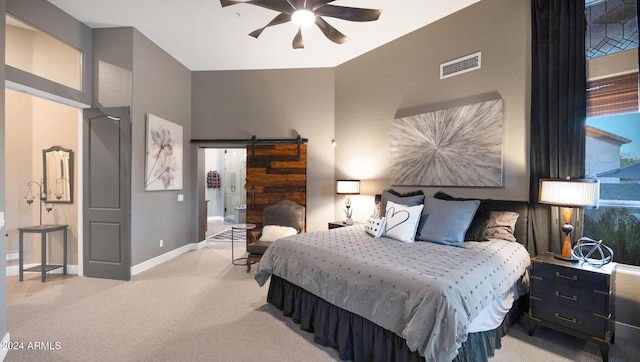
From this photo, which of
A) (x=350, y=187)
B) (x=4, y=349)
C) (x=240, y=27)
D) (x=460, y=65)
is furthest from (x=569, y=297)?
(x=240, y=27)

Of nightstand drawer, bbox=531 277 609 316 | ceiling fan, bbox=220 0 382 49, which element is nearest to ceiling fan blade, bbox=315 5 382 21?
ceiling fan, bbox=220 0 382 49

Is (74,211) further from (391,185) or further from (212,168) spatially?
(212,168)

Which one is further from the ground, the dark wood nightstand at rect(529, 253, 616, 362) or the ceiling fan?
the ceiling fan

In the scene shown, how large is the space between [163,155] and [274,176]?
6.04 ft

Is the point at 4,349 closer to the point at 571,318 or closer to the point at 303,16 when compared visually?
the point at 303,16

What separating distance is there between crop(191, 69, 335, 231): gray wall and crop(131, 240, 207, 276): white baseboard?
2108 millimetres

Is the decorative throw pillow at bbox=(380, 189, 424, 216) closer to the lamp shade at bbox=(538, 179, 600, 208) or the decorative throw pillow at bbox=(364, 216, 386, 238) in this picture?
the decorative throw pillow at bbox=(364, 216, 386, 238)

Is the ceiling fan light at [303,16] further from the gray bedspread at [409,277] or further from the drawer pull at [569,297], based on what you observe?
the drawer pull at [569,297]

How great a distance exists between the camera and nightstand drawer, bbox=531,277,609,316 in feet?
6.95

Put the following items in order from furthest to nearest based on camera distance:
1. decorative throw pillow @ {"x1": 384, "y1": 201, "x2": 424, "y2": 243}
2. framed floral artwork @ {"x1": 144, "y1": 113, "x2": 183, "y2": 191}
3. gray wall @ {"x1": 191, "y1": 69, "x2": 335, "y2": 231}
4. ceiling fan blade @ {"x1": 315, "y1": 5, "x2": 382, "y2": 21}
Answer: gray wall @ {"x1": 191, "y1": 69, "x2": 335, "y2": 231} → framed floral artwork @ {"x1": 144, "y1": 113, "x2": 183, "y2": 191} → decorative throw pillow @ {"x1": 384, "y1": 201, "x2": 424, "y2": 243} → ceiling fan blade @ {"x1": 315, "y1": 5, "x2": 382, "y2": 21}

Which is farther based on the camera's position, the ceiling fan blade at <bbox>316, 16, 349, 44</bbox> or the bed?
the ceiling fan blade at <bbox>316, 16, 349, 44</bbox>

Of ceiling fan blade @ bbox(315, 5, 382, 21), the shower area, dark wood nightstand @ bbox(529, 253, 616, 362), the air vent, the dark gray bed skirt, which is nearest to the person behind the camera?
the dark gray bed skirt

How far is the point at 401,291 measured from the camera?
72.4 inches

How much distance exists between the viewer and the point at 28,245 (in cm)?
418
